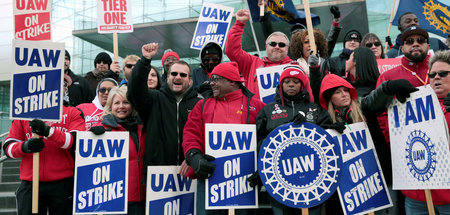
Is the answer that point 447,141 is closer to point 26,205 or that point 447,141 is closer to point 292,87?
point 292,87

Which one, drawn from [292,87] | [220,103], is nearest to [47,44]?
[220,103]

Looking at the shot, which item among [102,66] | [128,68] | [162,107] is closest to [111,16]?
[102,66]

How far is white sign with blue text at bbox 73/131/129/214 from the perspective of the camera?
346cm

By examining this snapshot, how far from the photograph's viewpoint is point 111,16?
20.6ft

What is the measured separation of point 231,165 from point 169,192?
0.77 m

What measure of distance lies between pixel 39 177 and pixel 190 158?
1.68m

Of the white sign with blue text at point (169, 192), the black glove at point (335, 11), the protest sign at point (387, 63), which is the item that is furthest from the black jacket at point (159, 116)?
the protest sign at point (387, 63)

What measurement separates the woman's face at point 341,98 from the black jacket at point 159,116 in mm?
1459

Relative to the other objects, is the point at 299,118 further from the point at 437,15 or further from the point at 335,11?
the point at 437,15

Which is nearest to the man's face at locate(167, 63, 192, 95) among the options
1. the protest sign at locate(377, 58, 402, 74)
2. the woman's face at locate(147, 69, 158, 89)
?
the woman's face at locate(147, 69, 158, 89)

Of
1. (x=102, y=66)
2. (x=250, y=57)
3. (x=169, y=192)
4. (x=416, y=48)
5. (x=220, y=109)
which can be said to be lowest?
(x=169, y=192)

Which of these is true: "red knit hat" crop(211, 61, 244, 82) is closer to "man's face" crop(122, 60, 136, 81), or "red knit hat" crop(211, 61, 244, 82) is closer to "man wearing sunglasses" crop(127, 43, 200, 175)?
"man wearing sunglasses" crop(127, 43, 200, 175)

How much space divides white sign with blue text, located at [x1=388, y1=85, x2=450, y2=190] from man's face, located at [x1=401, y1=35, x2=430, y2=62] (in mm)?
879

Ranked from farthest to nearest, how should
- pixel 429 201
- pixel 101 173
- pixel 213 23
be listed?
pixel 213 23 < pixel 101 173 < pixel 429 201
